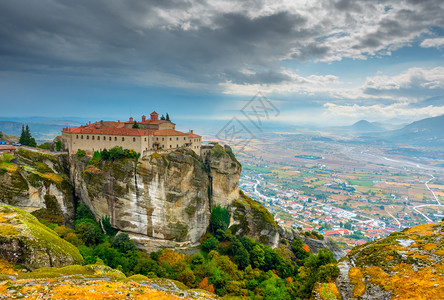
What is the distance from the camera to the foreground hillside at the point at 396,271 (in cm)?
1158

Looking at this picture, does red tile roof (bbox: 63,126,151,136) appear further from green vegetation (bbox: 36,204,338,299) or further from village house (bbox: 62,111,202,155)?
green vegetation (bbox: 36,204,338,299)

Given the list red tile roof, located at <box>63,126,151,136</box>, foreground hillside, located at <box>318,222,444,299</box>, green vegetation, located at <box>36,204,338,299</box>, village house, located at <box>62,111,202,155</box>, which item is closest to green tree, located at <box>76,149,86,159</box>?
village house, located at <box>62,111,202,155</box>

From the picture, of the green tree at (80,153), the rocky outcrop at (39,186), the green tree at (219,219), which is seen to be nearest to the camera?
the rocky outcrop at (39,186)

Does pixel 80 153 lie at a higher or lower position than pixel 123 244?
higher

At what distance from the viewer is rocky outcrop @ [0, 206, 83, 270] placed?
19.6 m

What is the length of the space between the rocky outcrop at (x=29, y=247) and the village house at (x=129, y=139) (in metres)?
19.4

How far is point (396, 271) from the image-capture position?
13031mm

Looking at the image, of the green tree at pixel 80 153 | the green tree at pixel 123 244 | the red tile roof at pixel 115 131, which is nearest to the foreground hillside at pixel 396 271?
the green tree at pixel 123 244

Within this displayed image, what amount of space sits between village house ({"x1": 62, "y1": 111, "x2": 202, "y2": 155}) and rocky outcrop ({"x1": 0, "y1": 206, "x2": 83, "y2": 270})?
19.4m

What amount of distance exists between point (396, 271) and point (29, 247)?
27268mm

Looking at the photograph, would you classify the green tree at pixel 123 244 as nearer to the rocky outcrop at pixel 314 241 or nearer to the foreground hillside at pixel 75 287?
the foreground hillside at pixel 75 287

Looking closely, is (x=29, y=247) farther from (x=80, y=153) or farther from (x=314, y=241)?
(x=314, y=241)

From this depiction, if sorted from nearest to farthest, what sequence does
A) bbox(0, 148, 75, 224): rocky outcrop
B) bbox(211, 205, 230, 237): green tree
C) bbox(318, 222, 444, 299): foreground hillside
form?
bbox(318, 222, 444, 299): foreground hillside
bbox(0, 148, 75, 224): rocky outcrop
bbox(211, 205, 230, 237): green tree

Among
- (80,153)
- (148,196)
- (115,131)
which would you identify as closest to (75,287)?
(148,196)
